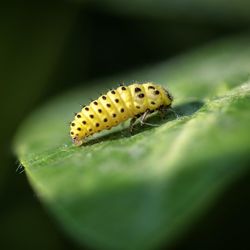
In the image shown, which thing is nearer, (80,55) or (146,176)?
(146,176)

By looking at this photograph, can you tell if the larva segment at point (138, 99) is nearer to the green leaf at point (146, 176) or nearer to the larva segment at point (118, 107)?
the larva segment at point (118, 107)

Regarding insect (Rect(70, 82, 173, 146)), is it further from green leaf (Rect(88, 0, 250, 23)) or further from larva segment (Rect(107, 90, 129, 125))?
green leaf (Rect(88, 0, 250, 23))

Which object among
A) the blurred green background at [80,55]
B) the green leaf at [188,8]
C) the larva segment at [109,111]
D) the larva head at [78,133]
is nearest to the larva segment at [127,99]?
the larva segment at [109,111]

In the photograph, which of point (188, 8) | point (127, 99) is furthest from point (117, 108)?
point (188, 8)

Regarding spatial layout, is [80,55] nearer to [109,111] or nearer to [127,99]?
[127,99]

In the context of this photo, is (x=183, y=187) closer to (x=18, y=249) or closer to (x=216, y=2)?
(x=18, y=249)

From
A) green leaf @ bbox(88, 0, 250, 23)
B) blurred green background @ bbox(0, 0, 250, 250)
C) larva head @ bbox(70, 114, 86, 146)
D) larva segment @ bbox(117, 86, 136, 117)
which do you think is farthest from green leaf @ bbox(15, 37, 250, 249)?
green leaf @ bbox(88, 0, 250, 23)
